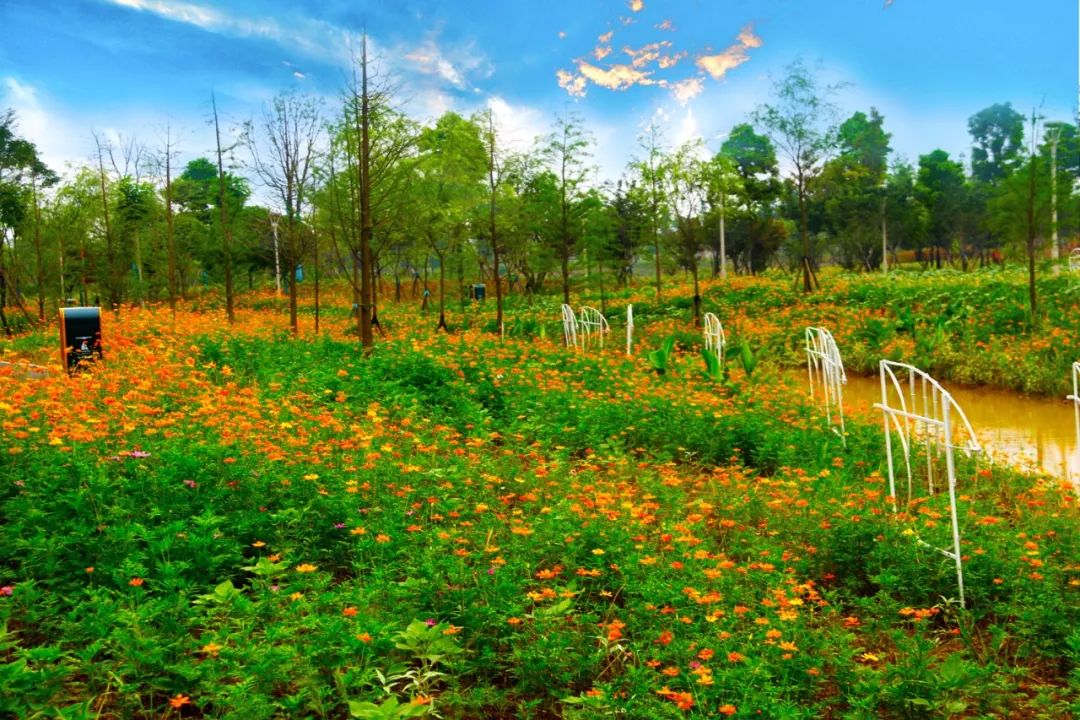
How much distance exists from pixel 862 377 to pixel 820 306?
17.2 feet

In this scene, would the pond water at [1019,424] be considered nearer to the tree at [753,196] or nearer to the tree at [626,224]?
the tree at [626,224]

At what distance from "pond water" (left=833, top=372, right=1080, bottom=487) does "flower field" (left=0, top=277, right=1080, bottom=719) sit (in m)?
1.47

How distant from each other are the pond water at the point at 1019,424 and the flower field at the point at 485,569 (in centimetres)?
147

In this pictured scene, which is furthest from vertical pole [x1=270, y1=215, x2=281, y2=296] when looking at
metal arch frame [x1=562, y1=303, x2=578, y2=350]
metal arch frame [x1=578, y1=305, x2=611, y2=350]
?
metal arch frame [x1=578, y1=305, x2=611, y2=350]

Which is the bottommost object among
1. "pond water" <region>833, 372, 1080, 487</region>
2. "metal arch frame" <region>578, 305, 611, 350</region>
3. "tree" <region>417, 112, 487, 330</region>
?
"pond water" <region>833, 372, 1080, 487</region>

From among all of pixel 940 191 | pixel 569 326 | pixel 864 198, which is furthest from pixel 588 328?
pixel 940 191

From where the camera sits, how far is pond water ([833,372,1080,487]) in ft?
26.3

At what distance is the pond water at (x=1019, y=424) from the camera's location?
8016 millimetres

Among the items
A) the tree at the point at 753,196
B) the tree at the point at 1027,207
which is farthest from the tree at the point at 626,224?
the tree at the point at 1027,207

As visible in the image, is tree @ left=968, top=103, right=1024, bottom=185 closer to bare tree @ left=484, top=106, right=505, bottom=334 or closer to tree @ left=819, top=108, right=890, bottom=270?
tree @ left=819, top=108, right=890, bottom=270

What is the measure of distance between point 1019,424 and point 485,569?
9.70 m

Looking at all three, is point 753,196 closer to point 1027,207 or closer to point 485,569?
point 1027,207

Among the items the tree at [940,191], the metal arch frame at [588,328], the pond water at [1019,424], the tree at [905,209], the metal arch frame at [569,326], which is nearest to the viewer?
the pond water at [1019,424]

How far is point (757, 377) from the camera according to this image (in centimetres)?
1118
